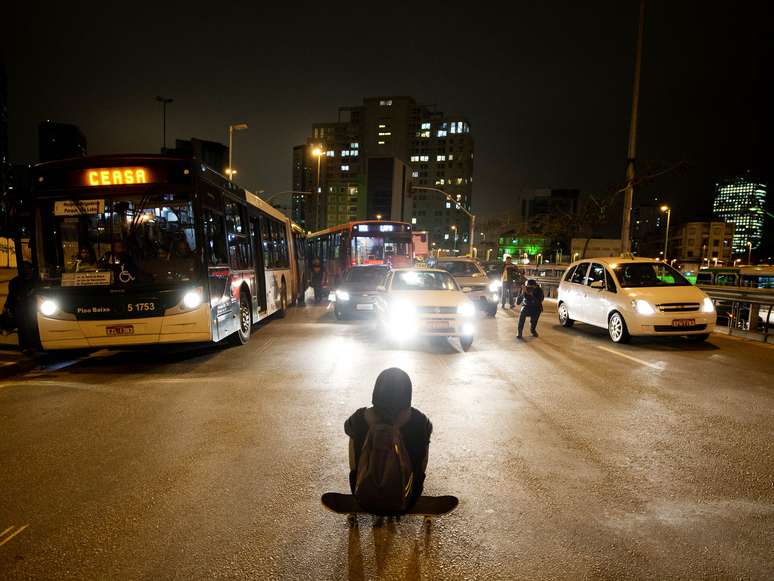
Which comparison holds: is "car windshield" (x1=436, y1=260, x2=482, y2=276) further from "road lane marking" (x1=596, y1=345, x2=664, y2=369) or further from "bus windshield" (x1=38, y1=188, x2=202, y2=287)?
"bus windshield" (x1=38, y1=188, x2=202, y2=287)

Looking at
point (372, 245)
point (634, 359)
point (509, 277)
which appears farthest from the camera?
point (372, 245)

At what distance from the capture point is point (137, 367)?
8602 millimetres

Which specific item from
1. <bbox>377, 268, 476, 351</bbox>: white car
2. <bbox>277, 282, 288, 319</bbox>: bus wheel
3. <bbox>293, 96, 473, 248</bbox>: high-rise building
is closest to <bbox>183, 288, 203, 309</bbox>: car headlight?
<bbox>377, 268, 476, 351</bbox>: white car

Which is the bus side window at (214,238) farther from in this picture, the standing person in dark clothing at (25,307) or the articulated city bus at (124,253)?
the standing person in dark clothing at (25,307)

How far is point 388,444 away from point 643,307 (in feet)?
31.5

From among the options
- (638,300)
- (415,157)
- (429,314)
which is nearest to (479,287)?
(638,300)

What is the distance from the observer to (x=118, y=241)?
845 cm

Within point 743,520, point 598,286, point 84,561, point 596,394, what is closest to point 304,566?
point 84,561

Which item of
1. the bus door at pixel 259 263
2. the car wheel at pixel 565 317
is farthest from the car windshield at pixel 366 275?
the car wheel at pixel 565 317

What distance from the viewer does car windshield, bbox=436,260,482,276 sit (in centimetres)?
1812

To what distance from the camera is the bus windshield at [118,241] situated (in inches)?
328

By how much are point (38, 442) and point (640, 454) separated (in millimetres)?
6007

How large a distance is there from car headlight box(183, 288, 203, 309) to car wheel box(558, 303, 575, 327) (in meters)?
10.0

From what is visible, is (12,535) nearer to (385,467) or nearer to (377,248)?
(385,467)
